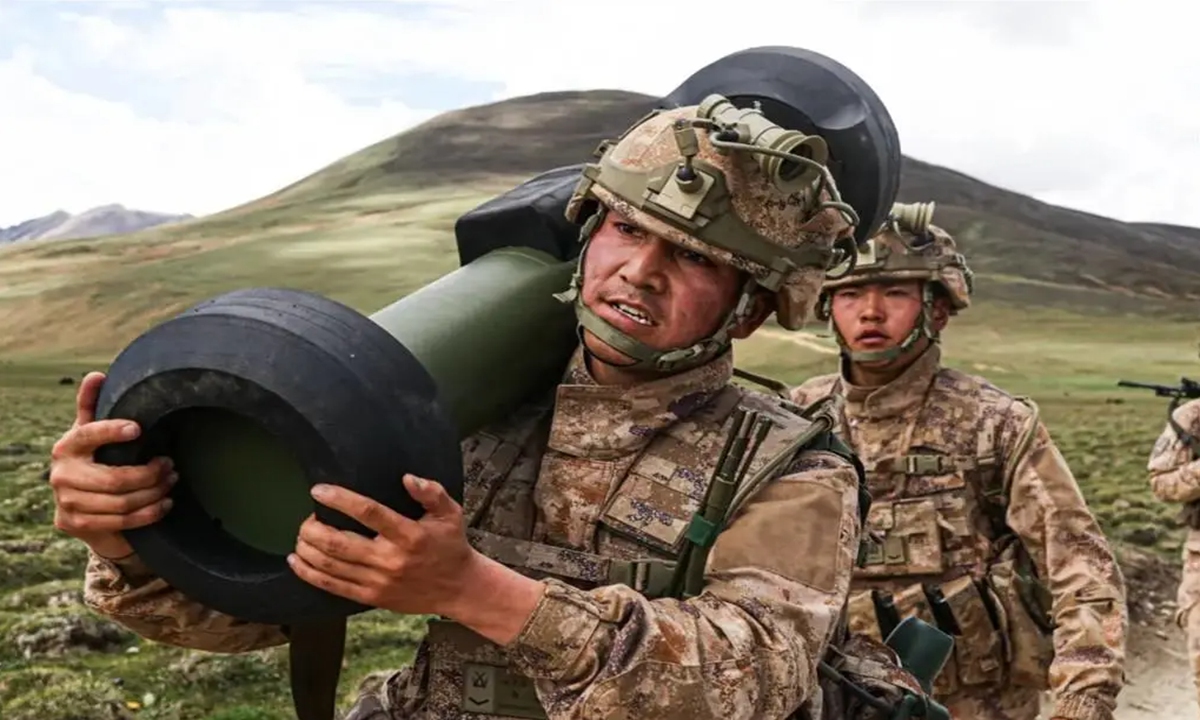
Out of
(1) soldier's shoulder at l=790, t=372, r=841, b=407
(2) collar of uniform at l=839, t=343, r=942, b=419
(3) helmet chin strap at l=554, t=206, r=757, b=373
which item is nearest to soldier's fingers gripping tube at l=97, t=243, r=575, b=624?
(3) helmet chin strap at l=554, t=206, r=757, b=373

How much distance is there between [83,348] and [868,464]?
132 feet

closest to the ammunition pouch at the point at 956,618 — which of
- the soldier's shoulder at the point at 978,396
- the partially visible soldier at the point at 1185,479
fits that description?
the soldier's shoulder at the point at 978,396

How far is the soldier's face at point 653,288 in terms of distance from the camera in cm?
319

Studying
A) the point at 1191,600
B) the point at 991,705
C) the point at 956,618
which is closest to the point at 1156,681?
the point at 1191,600

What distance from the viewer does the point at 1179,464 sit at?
31.5 feet

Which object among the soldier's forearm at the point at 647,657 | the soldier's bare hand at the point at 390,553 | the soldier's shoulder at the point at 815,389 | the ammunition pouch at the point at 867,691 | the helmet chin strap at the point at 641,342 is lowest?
the ammunition pouch at the point at 867,691

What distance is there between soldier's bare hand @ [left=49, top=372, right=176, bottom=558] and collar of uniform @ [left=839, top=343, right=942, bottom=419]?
4855 mm

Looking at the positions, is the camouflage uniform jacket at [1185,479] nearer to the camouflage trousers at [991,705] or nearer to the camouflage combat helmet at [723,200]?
the camouflage trousers at [991,705]

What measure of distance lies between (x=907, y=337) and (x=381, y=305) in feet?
12.1

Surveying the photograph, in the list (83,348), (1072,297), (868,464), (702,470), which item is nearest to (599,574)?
(702,470)

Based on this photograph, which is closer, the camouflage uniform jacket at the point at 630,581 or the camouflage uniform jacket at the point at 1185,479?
the camouflage uniform jacket at the point at 630,581

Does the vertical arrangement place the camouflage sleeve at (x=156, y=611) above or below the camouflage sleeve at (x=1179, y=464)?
above

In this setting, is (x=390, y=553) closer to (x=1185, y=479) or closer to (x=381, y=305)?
(x=381, y=305)

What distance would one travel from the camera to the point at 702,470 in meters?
3.21
